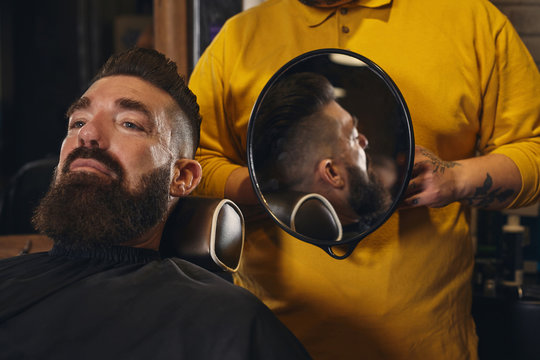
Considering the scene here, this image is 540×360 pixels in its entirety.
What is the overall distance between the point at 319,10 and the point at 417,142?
0.46 meters

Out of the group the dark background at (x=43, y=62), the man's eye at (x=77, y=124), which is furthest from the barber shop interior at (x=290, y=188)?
the dark background at (x=43, y=62)

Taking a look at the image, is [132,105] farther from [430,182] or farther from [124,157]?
[430,182]

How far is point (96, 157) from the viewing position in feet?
4.40

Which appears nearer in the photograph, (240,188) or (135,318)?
(135,318)

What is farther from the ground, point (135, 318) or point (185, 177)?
point (185, 177)

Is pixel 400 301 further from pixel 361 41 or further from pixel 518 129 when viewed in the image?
pixel 361 41

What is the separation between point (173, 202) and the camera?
4.94ft

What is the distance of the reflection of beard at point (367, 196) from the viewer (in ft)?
4.52

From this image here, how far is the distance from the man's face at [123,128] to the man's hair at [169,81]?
0.07 ft

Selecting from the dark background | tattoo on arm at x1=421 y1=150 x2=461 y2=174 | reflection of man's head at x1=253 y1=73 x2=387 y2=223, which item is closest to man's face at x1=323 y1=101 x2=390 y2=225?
reflection of man's head at x1=253 y1=73 x2=387 y2=223

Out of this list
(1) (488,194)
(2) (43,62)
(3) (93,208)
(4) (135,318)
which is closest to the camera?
(4) (135,318)

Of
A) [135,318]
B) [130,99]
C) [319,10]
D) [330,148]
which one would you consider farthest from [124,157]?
[319,10]

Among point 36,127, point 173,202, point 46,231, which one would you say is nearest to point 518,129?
point 173,202

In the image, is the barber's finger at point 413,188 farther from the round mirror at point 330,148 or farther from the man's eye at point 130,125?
the man's eye at point 130,125
